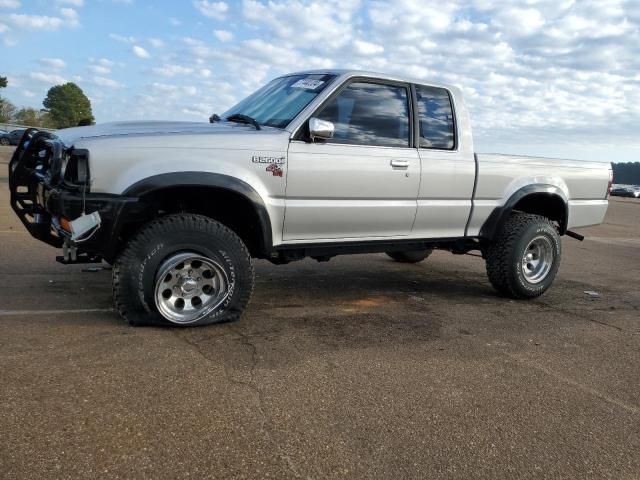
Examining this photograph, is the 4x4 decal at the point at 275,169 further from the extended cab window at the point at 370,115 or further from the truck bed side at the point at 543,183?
the truck bed side at the point at 543,183

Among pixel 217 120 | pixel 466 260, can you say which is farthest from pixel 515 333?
pixel 466 260

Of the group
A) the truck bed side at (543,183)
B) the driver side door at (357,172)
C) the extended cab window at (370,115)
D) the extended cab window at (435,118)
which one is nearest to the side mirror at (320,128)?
the driver side door at (357,172)

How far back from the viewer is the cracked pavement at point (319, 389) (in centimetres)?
258

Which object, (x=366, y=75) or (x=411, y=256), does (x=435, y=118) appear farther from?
(x=411, y=256)

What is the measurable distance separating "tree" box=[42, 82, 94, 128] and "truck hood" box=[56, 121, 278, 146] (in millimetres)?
87520

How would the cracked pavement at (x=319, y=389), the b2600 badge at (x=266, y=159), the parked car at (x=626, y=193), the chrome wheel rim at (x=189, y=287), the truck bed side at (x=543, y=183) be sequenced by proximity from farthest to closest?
the parked car at (x=626, y=193) < the truck bed side at (x=543, y=183) < the b2600 badge at (x=266, y=159) < the chrome wheel rim at (x=189, y=287) < the cracked pavement at (x=319, y=389)

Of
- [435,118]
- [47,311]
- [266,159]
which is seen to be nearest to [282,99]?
[266,159]

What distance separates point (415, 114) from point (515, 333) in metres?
2.16

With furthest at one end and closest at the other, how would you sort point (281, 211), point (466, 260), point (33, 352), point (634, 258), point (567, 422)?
1. point (634, 258)
2. point (466, 260)
3. point (281, 211)
4. point (33, 352)
5. point (567, 422)

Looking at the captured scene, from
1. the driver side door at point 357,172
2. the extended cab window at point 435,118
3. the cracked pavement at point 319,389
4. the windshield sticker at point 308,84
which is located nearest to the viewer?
the cracked pavement at point 319,389

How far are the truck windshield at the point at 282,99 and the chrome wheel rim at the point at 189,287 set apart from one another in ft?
4.40

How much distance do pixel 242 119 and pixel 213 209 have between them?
0.93 metres

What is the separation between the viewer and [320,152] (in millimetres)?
4633

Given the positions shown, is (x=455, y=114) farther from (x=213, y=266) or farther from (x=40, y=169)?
(x=40, y=169)
